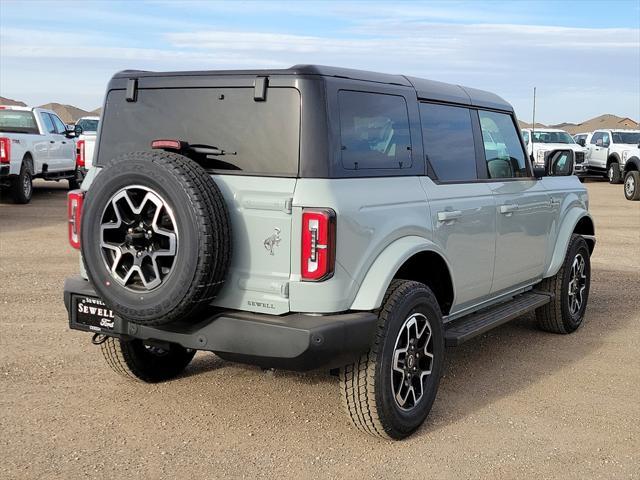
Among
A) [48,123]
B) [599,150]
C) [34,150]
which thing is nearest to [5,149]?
[34,150]

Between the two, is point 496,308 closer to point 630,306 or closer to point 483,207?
point 483,207

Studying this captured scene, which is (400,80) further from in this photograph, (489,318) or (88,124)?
(88,124)

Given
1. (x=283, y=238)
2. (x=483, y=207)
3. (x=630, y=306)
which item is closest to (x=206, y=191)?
(x=283, y=238)

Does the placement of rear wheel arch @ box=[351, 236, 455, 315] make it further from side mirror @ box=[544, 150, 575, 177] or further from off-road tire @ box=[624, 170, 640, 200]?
off-road tire @ box=[624, 170, 640, 200]

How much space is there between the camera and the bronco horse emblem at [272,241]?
385 cm

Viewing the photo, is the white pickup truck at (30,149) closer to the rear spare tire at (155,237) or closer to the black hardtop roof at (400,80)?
the black hardtop roof at (400,80)

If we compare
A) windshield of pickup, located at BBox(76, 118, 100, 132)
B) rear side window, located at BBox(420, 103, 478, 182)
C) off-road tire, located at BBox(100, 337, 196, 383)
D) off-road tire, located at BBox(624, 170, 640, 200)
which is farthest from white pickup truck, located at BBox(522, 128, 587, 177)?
off-road tire, located at BBox(100, 337, 196, 383)

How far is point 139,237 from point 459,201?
2.03 metres

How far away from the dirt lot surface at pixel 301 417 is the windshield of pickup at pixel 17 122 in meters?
11.2

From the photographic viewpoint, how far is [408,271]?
4.71 meters

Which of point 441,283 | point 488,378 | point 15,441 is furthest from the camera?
point 488,378

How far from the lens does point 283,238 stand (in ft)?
12.6

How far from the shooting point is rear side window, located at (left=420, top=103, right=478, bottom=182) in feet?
15.9

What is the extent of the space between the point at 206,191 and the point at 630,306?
5411 millimetres
